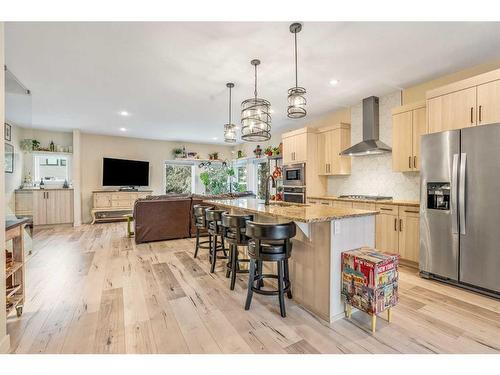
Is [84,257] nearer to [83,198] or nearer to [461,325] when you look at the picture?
[83,198]

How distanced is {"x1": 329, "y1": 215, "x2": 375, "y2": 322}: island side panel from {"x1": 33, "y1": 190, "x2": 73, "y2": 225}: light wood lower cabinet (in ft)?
24.5

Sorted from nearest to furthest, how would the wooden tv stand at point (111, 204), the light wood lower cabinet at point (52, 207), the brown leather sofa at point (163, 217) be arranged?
the brown leather sofa at point (163, 217)
the light wood lower cabinet at point (52, 207)
the wooden tv stand at point (111, 204)

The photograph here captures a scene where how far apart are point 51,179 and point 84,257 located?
4.53 metres

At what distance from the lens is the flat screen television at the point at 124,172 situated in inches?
293

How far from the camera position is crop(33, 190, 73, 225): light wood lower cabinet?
6.50m

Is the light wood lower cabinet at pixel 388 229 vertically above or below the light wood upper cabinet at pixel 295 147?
below

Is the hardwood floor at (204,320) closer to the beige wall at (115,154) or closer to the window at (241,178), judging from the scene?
the beige wall at (115,154)

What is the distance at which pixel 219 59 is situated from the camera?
3092 mm

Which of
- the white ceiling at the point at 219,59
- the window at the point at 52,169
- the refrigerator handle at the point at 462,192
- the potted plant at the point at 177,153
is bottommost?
the refrigerator handle at the point at 462,192

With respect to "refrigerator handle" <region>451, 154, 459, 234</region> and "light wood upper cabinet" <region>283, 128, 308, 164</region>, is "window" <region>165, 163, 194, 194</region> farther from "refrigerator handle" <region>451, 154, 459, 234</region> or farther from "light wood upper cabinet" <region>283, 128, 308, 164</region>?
"refrigerator handle" <region>451, 154, 459, 234</region>

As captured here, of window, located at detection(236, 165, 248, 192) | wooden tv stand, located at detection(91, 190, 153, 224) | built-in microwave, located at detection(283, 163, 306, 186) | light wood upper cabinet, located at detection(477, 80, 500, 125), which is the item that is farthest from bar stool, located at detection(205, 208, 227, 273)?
window, located at detection(236, 165, 248, 192)

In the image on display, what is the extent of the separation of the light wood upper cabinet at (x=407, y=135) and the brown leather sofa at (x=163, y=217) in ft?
11.5

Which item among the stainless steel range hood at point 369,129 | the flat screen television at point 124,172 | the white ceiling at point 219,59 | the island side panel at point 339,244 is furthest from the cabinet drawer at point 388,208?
the flat screen television at point 124,172

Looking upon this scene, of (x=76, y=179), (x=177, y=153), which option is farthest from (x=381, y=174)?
(x=76, y=179)
